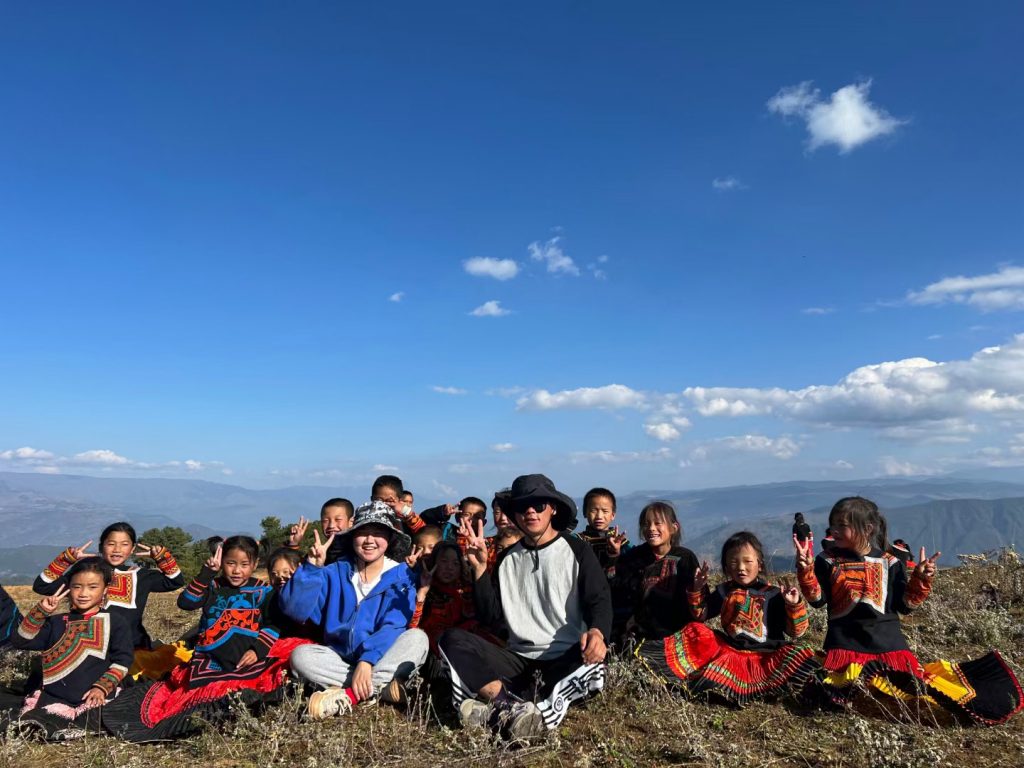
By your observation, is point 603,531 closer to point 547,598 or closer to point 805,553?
point 547,598

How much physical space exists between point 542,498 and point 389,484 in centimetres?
403

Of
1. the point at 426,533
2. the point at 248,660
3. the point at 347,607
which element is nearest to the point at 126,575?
the point at 248,660

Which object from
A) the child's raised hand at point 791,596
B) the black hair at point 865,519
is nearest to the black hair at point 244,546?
the child's raised hand at point 791,596

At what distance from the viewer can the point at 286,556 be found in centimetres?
709

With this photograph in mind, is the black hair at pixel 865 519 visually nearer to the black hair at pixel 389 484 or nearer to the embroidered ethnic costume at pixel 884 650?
the embroidered ethnic costume at pixel 884 650

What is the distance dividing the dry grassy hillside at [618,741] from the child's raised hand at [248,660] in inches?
24.1

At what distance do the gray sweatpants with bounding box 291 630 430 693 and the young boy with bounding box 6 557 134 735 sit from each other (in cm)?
176

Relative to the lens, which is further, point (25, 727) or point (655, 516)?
point (655, 516)

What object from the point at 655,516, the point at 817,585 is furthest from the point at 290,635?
the point at 817,585

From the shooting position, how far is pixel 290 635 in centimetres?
604

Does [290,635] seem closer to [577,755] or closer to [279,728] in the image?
[279,728]

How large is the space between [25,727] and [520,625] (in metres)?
4.00

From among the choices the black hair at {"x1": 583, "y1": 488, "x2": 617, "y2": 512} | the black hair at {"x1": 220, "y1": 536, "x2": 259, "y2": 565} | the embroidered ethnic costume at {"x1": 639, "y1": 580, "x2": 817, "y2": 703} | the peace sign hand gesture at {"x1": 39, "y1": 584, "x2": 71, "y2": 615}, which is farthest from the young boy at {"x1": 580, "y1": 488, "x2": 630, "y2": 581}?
the peace sign hand gesture at {"x1": 39, "y1": 584, "x2": 71, "y2": 615}

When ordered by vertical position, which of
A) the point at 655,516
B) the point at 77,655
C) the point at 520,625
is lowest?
the point at 77,655
